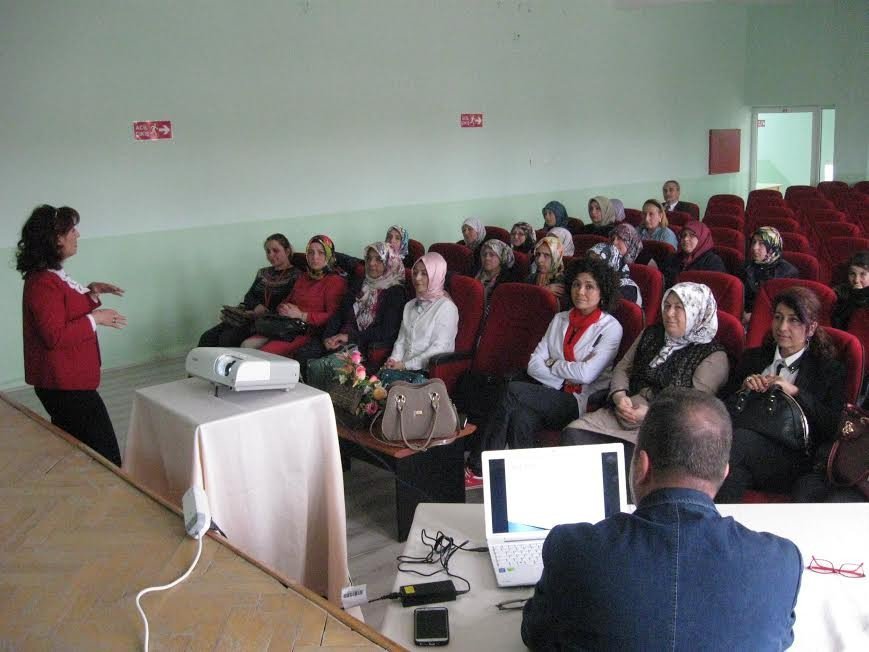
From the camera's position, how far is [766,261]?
5355 millimetres

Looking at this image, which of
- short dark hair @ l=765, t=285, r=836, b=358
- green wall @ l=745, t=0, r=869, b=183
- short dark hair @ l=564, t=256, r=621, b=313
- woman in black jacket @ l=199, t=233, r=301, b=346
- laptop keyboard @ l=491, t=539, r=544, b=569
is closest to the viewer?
laptop keyboard @ l=491, t=539, r=544, b=569

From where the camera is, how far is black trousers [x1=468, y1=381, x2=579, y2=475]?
12.1ft

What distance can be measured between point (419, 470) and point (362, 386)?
1.52 feet

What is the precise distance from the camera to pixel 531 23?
379 inches

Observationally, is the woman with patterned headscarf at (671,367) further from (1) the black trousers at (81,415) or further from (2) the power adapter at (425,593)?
(1) the black trousers at (81,415)

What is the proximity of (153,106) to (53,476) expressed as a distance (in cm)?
489

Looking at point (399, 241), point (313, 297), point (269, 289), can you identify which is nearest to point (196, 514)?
point (313, 297)

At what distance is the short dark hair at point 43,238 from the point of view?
10.8ft

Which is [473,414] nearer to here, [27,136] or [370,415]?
[370,415]

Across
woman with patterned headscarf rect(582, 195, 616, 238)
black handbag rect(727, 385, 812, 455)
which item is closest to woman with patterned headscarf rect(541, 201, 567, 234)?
woman with patterned headscarf rect(582, 195, 616, 238)

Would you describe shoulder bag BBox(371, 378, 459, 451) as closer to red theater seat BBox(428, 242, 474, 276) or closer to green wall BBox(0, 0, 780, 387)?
red theater seat BBox(428, 242, 474, 276)

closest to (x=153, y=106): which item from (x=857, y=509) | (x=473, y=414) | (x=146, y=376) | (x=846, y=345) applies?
(x=146, y=376)

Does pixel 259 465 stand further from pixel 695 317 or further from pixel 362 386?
pixel 695 317

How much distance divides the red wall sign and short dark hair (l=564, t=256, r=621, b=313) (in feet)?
13.4
